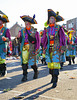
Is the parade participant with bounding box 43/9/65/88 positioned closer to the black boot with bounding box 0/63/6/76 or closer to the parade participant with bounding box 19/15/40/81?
the parade participant with bounding box 19/15/40/81

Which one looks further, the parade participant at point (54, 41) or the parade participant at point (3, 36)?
the parade participant at point (3, 36)

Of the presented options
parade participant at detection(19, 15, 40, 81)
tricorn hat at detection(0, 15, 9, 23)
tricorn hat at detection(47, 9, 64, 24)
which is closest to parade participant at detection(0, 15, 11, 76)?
tricorn hat at detection(0, 15, 9, 23)

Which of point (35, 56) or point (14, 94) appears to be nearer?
point (14, 94)

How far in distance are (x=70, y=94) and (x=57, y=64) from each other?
45.7 inches

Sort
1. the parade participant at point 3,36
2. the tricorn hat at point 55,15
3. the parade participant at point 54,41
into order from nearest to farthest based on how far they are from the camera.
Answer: the parade participant at point 54,41
the tricorn hat at point 55,15
the parade participant at point 3,36

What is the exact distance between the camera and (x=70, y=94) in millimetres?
4410

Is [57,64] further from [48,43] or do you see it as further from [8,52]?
[8,52]

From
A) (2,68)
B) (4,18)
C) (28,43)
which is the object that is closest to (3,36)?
(4,18)

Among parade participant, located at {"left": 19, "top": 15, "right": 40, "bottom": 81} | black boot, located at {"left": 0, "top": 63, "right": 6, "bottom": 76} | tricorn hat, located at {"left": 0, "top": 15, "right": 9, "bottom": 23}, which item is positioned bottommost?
black boot, located at {"left": 0, "top": 63, "right": 6, "bottom": 76}

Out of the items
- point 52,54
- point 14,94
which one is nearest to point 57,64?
point 52,54

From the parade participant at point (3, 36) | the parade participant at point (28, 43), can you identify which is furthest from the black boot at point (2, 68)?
the parade participant at point (28, 43)

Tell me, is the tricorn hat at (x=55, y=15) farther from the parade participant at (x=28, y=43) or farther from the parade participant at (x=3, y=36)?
the parade participant at (x=3, y=36)

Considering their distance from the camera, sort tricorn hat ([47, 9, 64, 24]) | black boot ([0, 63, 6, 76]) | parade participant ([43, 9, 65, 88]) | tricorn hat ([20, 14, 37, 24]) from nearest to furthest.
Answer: parade participant ([43, 9, 65, 88]) → tricorn hat ([47, 9, 64, 24]) → tricorn hat ([20, 14, 37, 24]) → black boot ([0, 63, 6, 76])

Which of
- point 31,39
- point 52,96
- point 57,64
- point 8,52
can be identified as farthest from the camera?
point 8,52
